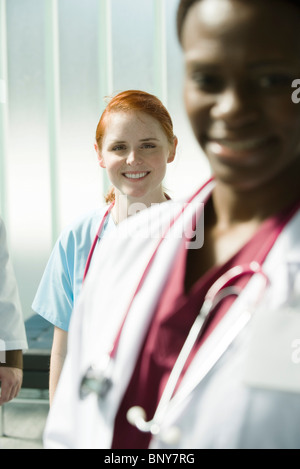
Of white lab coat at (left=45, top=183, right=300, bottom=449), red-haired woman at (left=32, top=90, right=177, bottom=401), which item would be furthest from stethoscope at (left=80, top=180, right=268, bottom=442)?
red-haired woman at (left=32, top=90, right=177, bottom=401)

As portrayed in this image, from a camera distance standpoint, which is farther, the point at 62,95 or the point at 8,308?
the point at 62,95

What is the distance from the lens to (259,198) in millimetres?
446

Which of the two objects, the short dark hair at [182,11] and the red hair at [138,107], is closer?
the short dark hair at [182,11]

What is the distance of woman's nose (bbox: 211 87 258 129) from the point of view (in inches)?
15.2

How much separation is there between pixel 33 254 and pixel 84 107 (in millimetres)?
729

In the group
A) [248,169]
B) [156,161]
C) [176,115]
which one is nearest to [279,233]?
[248,169]

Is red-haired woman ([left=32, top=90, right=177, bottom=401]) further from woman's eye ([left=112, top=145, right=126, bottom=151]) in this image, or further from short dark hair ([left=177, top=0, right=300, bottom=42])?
short dark hair ([left=177, top=0, right=300, bottom=42])

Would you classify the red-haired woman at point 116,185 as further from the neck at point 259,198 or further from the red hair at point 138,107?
the neck at point 259,198

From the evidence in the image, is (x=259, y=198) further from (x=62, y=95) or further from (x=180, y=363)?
(x=62, y=95)

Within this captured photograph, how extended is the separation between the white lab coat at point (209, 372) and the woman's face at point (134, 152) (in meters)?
0.56

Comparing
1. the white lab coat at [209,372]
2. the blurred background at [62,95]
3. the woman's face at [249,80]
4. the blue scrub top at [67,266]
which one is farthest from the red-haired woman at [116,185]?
the blurred background at [62,95]

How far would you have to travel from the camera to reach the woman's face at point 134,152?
3.51 ft

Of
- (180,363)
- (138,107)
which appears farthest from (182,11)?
(138,107)

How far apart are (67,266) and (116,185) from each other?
8.3 inches
